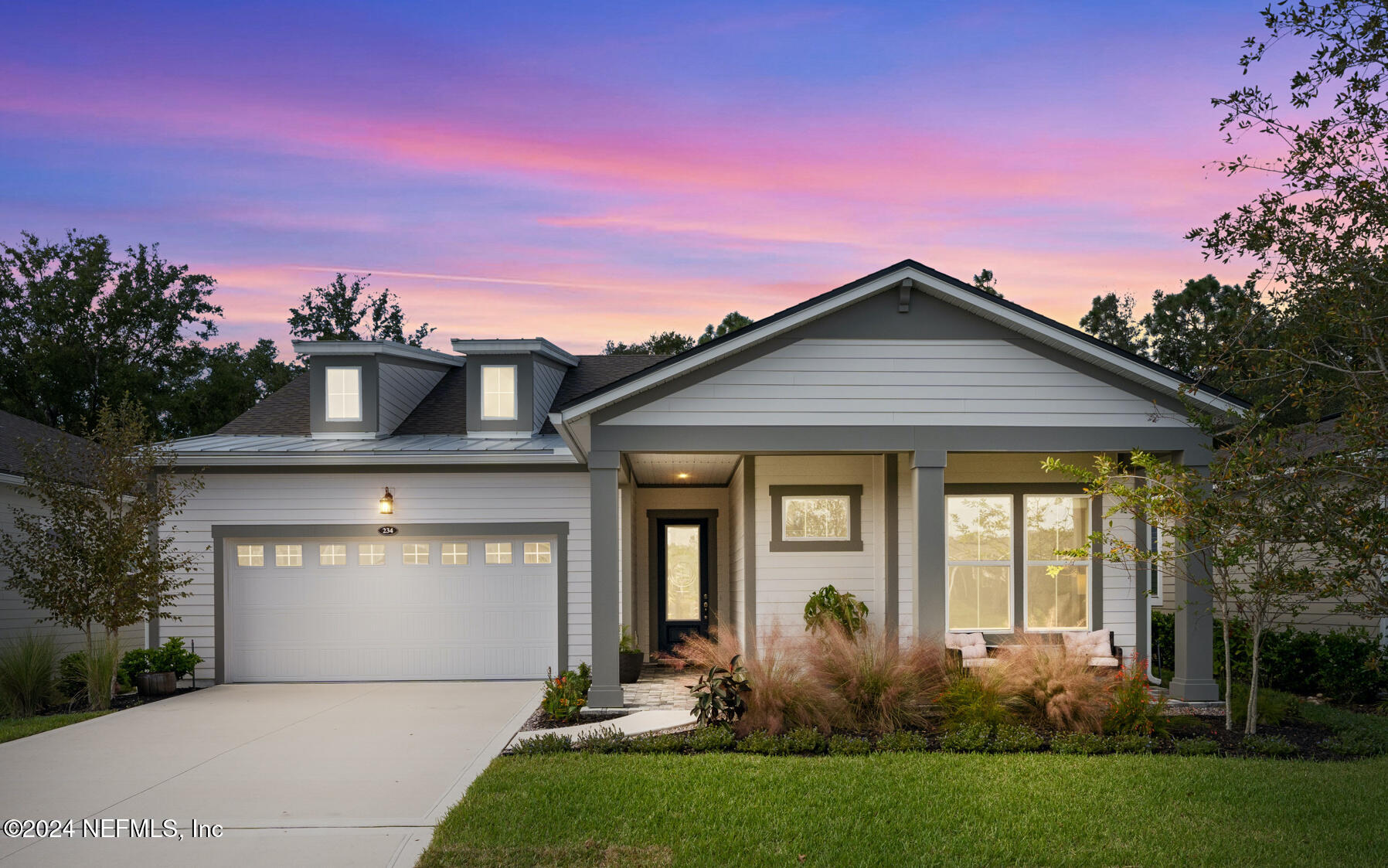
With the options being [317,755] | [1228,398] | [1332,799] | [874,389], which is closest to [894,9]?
[874,389]

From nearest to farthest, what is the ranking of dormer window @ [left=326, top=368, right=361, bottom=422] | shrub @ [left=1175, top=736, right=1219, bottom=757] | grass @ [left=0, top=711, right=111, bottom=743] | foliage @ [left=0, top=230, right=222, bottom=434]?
shrub @ [left=1175, top=736, right=1219, bottom=757]
grass @ [left=0, top=711, right=111, bottom=743]
dormer window @ [left=326, top=368, right=361, bottom=422]
foliage @ [left=0, top=230, right=222, bottom=434]

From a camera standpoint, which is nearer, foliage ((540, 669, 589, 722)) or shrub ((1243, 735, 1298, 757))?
shrub ((1243, 735, 1298, 757))

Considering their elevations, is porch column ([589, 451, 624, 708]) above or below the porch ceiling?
below

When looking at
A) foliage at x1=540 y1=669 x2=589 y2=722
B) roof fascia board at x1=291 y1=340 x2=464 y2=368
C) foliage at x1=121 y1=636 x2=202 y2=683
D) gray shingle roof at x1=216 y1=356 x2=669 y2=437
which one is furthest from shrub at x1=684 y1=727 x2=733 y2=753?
roof fascia board at x1=291 y1=340 x2=464 y2=368

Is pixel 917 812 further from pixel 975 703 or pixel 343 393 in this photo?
pixel 343 393

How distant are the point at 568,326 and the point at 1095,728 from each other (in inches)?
983

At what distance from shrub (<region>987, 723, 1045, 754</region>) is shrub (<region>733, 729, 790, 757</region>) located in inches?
70.6

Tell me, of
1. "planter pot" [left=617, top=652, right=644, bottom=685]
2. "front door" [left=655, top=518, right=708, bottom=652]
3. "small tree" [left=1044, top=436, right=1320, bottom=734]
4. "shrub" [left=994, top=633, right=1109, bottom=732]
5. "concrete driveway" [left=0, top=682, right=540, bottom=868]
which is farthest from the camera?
"front door" [left=655, top=518, right=708, bottom=652]

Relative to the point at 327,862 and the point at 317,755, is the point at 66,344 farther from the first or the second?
the point at 327,862

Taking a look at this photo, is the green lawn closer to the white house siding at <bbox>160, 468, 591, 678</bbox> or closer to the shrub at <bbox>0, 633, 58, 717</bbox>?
the white house siding at <bbox>160, 468, 591, 678</bbox>

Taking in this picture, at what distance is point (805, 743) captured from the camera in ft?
26.7

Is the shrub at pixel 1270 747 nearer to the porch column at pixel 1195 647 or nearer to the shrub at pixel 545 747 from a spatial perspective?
the porch column at pixel 1195 647

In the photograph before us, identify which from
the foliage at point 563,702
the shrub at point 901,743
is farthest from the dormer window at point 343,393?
the shrub at point 901,743

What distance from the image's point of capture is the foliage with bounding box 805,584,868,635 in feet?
38.6
